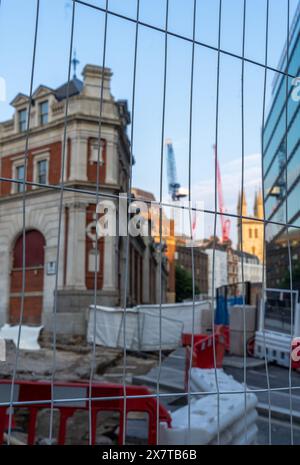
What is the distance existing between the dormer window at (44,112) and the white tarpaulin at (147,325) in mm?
12384

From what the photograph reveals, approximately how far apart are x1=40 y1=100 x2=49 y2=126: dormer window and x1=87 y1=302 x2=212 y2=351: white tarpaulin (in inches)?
488

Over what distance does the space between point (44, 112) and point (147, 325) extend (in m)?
14.0

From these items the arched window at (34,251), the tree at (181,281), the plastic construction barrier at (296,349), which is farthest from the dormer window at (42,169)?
the tree at (181,281)

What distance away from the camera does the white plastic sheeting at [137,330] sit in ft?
52.3

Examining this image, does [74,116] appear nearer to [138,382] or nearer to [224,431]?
[138,382]

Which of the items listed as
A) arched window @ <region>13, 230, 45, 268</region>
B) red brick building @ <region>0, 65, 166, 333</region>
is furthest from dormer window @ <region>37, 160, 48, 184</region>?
arched window @ <region>13, 230, 45, 268</region>

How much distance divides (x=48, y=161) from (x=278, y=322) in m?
16.7

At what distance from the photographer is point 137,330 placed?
639 inches

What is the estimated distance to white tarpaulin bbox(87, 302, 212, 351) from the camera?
15.9 m

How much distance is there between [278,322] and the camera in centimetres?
1123

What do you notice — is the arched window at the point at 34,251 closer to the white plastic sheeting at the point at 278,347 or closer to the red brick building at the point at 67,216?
the red brick building at the point at 67,216

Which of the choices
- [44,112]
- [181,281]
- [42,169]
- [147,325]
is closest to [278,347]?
[147,325]

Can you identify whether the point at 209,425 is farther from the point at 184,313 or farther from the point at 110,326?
the point at 184,313

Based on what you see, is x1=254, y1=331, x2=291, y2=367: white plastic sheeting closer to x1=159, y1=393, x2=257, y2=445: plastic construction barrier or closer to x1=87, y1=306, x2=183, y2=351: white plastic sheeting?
x1=87, y1=306, x2=183, y2=351: white plastic sheeting
